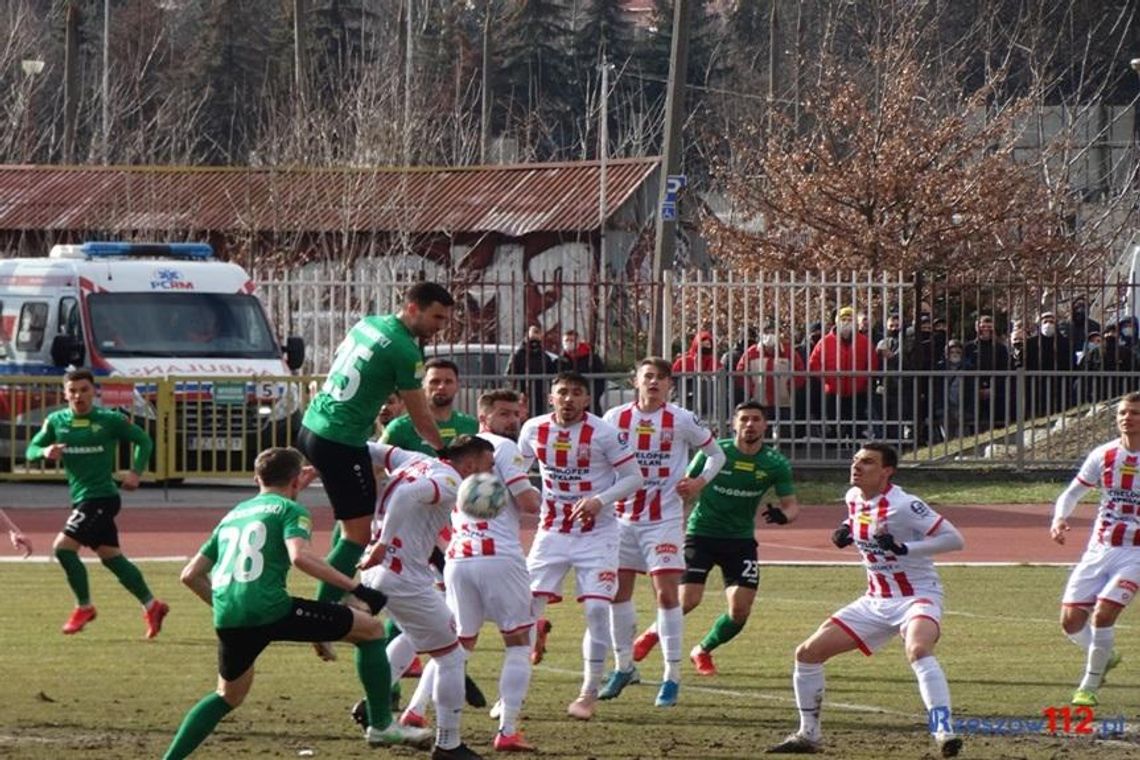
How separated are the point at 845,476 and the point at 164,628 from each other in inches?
521

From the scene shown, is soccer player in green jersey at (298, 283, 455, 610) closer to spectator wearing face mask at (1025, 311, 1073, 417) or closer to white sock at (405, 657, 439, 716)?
white sock at (405, 657, 439, 716)

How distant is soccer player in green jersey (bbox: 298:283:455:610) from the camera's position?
40.2ft

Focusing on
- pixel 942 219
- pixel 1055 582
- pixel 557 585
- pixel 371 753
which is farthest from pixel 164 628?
pixel 942 219

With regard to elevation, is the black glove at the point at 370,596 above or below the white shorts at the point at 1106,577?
above

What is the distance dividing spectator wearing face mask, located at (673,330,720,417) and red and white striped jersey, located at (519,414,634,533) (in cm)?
1435

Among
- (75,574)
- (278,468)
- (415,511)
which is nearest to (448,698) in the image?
(415,511)

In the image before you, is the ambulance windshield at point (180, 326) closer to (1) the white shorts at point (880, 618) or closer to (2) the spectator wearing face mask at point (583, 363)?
(2) the spectator wearing face mask at point (583, 363)

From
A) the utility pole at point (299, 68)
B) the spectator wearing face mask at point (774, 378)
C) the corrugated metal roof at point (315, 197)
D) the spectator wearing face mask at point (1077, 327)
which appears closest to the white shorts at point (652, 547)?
the spectator wearing face mask at point (774, 378)

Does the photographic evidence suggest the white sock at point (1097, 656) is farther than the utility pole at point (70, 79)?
No

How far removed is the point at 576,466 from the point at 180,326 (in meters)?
15.2

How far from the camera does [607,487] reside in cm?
1330

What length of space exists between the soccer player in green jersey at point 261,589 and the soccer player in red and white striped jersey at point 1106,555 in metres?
4.88

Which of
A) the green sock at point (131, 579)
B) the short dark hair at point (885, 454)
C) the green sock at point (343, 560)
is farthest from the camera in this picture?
the green sock at point (131, 579)

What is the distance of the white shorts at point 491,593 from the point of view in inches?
456
